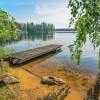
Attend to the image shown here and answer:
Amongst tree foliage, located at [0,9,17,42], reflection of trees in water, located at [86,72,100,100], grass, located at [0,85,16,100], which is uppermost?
tree foliage, located at [0,9,17,42]

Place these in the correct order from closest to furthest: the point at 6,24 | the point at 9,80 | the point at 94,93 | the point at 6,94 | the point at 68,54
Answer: the point at 6,24 → the point at 6,94 → the point at 94,93 → the point at 9,80 → the point at 68,54

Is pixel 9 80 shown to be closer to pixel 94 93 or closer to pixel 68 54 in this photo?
pixel 94 93

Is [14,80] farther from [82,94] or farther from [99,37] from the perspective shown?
[99,37]

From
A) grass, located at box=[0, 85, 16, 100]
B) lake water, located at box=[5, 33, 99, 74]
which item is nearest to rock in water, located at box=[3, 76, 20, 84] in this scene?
grass, located at box=[0, 85, 16, 100]

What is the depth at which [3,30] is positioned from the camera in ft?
21.2

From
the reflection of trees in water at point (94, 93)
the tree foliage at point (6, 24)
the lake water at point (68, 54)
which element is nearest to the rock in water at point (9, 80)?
the reflection of trees in water at point (94, 93)

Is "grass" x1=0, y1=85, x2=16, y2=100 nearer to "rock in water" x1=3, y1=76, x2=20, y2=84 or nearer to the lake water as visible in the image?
"rock in water" x1=3, y1=76, x2=20, y2=84

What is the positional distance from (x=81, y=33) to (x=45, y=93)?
267 inches

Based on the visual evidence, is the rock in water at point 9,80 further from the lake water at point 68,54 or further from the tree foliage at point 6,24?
the lake water at point 68,54

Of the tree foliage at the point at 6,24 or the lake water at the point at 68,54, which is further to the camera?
the lake water at the point at 68,54

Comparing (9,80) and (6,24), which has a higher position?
(6,24)

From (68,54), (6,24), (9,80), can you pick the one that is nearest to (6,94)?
(9,80)

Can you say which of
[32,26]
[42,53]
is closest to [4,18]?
[42,53]

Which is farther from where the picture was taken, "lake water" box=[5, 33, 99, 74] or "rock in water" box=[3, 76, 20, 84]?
"lake water" box=[5, 33, 99, 74]
